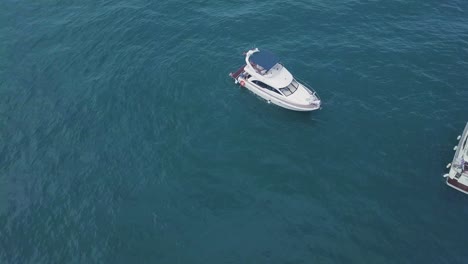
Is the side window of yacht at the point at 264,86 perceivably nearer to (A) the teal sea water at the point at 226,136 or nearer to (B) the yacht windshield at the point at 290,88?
(B) the yacht windshield at the point at 290,88

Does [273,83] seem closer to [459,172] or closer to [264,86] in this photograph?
[264,86]

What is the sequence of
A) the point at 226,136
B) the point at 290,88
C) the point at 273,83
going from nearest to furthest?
the point at 226,136
the point at 290,88
the point at 273,83

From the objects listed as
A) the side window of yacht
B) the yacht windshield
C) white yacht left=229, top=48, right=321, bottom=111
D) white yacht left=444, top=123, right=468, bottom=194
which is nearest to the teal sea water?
white yacht left=444, top=123, right=468, bottom=194

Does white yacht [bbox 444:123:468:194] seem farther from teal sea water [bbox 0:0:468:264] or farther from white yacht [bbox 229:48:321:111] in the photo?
white yacht [bbox 229:48:321:111]

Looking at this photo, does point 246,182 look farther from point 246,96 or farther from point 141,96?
point 141,96

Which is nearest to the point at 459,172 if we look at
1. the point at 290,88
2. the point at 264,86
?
the point at 290,88

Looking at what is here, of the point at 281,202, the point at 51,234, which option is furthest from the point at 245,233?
the point at 51,234
